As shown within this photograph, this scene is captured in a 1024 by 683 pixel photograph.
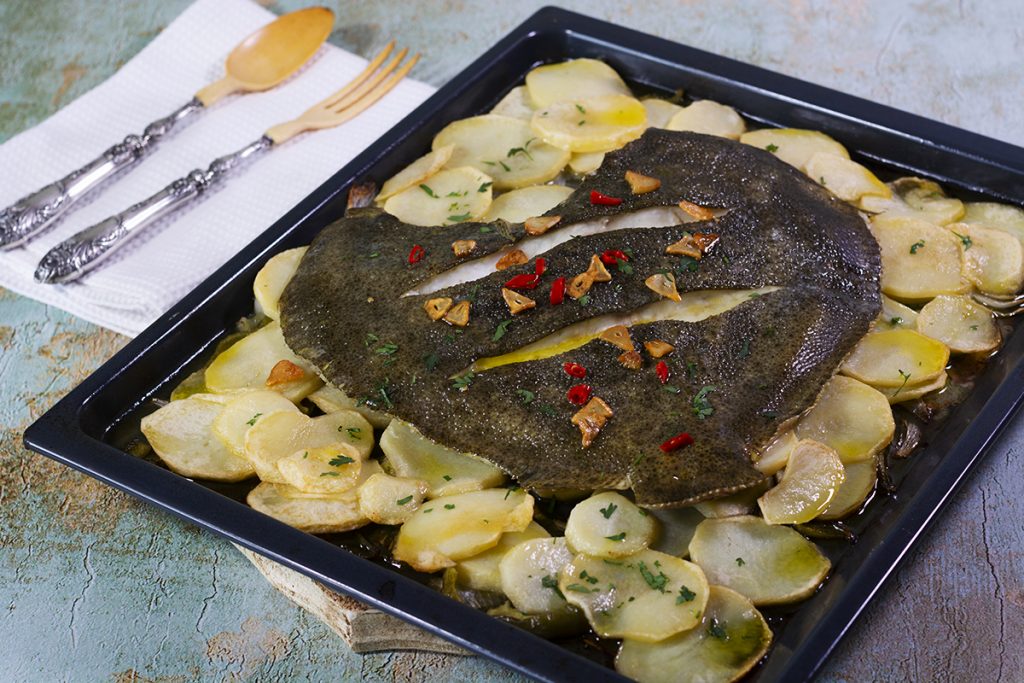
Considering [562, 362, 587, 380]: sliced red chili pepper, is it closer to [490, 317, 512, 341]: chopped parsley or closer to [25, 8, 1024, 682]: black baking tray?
[490, 317, 512, 341]: chopped parsley

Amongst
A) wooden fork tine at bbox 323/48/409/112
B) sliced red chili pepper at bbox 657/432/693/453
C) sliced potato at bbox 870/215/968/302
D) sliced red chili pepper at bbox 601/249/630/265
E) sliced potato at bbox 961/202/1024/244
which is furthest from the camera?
wooden fork tine at bbox 323/48/409/112

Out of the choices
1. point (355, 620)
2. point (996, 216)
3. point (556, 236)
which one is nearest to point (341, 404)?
point (355, 620)

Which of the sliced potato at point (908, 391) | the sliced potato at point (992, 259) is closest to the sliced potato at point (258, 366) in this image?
the sliced potato at point (908, 391)

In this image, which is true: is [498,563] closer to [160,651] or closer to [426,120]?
[160,651]

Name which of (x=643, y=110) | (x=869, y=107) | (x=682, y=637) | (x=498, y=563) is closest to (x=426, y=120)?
(x=643, y=110)

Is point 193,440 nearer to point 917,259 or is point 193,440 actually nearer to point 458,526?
point 458,526

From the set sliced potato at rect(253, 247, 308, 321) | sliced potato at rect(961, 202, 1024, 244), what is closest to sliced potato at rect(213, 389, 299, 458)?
sliced potato at rect(253, 247, 308, 321)
